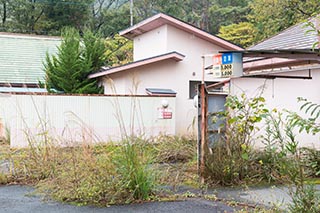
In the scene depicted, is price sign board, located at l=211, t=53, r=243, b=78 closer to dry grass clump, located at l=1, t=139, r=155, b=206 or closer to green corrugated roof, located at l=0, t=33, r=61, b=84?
dry grass clump, located at l=1, t=139, r=155, b=206

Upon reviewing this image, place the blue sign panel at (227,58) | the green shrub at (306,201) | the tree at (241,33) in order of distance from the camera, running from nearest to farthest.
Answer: the green shrub at (306,201), the blue sign panel at (227,58), the tree at (241,33)

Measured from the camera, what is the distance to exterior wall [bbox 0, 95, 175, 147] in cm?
1002

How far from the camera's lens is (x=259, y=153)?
663 cm

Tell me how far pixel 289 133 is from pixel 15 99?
28.7 ft

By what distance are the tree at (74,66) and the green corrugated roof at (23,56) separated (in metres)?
2.01

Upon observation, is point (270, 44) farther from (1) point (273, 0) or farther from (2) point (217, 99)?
(1) point (273, 0)

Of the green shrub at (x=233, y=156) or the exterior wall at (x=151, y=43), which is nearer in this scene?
the green shrub at (x=233, y=156)

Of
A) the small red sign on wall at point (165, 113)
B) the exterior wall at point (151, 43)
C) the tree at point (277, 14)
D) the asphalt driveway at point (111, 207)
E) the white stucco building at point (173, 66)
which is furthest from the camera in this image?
the tree at point (277, 14)

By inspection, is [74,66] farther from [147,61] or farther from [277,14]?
[277,14]

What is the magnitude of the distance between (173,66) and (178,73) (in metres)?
0.34

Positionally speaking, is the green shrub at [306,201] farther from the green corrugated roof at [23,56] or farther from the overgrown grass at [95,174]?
the green corrugated roof at [23,56]

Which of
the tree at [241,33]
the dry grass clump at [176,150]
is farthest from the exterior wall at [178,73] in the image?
the tree at [241,33]

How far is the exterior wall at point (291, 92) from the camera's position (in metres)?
7.71

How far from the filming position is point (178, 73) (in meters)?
13.0
